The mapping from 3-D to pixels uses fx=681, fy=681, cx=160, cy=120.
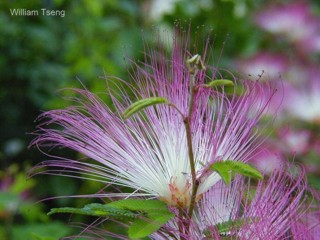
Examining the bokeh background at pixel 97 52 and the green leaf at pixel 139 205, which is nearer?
the green leaf at pixel 139 205

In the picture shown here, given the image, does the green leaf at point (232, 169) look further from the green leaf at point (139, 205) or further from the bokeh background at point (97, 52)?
the bokeh background at point (97, 52)

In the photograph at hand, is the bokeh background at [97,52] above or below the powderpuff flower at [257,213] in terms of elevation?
above

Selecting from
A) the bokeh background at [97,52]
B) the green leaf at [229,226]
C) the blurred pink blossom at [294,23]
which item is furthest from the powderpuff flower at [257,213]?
the blurred pink blossom at [294,23]

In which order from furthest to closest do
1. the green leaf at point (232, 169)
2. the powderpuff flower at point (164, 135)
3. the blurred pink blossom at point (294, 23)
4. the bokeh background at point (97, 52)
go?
the blurred pink blossom at point (294, 23) → the bokeh background at point (97, 52) → the powderpuff flower at point (164, 135) → the green leaf at point (232, 169)

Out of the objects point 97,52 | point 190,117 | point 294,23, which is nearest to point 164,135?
point 190,117

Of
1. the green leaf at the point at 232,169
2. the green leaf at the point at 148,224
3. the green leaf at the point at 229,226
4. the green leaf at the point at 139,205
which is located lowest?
the green leaf at the point at 229,226

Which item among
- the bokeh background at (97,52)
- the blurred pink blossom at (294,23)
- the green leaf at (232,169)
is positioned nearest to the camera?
the green leaf at (232,169)

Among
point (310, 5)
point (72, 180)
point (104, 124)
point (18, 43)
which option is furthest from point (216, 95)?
point (310, 5)
